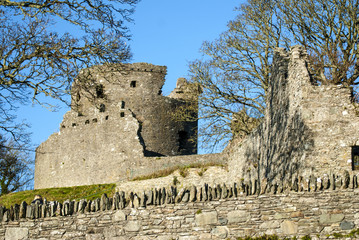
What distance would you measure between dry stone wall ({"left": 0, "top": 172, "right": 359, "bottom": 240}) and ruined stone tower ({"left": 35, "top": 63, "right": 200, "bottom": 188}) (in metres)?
21.4

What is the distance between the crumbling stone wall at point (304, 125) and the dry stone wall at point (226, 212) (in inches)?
191

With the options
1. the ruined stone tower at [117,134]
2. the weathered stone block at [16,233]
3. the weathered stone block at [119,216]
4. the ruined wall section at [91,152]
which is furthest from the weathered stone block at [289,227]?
the ruined wall section at [91,152]

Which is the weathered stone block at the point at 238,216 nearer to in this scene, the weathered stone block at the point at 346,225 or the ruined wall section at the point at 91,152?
the weathered stone block at the point at 346,225

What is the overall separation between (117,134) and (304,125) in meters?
19.5

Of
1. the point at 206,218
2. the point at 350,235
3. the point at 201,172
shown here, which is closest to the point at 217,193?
the point at 206,218

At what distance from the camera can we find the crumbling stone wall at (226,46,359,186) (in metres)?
18.2

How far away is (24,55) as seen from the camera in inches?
688

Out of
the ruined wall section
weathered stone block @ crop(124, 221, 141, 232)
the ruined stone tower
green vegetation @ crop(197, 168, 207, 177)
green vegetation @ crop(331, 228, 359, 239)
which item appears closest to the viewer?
green vegetation @ crop(331, 228, 359, 239)

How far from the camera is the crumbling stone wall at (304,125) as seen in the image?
18.2 meters

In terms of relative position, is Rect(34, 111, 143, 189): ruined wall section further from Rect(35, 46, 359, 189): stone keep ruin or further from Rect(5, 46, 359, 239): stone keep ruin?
Rect(5, 46, 359, 239): stone keep ruin

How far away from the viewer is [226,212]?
525 inches

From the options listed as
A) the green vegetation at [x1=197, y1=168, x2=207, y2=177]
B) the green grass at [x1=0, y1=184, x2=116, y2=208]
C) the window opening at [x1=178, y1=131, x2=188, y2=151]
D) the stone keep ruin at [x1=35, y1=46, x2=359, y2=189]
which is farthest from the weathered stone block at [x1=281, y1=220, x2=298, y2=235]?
the window opening at [x1=178, y1=131, x2=188, y2=151]

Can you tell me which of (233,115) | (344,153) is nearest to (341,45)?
(233,115)

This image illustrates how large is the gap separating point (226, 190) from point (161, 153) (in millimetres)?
25302
